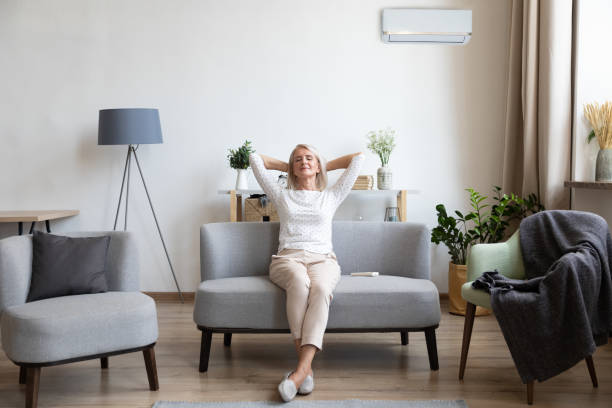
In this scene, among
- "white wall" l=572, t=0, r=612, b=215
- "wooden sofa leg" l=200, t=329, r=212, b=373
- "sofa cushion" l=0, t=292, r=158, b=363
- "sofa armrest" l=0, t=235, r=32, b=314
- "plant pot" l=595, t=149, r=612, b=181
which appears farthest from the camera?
"white wall" l=572, t=0, r=612, b=215

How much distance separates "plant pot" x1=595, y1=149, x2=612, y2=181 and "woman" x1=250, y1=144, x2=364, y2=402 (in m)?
1.45

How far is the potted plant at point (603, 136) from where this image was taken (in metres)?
3.28

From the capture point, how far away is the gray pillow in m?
2.59

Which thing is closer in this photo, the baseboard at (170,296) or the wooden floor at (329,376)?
the wooden floor at (329,376)

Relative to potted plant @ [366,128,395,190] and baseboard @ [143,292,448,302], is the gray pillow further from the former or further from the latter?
potted plant @ [366,128,395,190]

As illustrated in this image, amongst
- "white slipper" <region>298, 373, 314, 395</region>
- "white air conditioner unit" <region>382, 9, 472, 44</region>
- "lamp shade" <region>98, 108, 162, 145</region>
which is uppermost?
"white air conditioner unit" <region>382, 9, 472, 44</region>

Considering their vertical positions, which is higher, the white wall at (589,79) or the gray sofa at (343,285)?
the white wall at (589,79)

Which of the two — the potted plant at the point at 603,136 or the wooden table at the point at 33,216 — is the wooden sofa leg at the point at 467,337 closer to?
the potted plant at the point at 603,136

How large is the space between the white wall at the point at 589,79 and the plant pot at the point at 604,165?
7.9 inches

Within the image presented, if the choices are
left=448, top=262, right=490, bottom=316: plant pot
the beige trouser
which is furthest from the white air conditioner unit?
the beige trouser

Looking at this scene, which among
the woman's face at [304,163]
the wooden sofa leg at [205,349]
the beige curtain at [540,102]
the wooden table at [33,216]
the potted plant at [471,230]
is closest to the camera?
the wooden sofa leg at [205,349]

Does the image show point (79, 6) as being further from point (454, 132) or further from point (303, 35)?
point (454, 132)

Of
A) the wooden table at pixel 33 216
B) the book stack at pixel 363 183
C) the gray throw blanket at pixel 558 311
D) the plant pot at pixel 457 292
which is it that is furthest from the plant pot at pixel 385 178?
the wooden table at pixel 33 216

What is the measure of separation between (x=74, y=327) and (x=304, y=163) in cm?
145
